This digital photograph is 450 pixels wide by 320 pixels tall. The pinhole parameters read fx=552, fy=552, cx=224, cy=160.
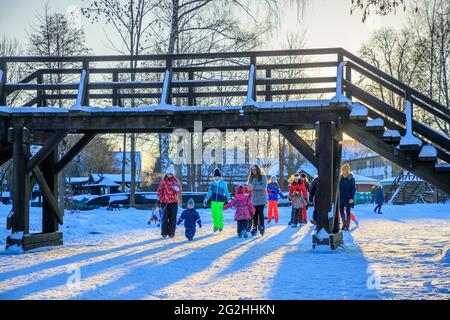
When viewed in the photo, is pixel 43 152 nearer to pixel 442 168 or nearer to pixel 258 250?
pixel 258 250

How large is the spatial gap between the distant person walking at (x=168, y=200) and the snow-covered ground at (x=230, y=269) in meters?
0.35

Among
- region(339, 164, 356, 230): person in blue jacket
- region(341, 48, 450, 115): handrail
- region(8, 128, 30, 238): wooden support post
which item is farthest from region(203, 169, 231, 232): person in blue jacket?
region(341, 48, 450, 115): handrail

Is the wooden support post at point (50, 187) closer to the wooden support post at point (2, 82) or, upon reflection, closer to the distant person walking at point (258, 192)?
the wooden support post at point (2, 82)

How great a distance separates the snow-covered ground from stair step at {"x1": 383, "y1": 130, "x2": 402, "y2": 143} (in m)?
1.95

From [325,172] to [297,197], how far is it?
611cm

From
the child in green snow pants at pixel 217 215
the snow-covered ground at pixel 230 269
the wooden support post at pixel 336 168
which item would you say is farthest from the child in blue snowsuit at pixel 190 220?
the wooden support post at pixel 336 168

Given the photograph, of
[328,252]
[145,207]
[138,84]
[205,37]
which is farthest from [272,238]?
[145,207]

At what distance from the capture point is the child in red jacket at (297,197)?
16.0 m

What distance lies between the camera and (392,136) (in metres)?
9.27

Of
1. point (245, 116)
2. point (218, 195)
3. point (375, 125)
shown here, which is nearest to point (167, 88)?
point (245, 116)

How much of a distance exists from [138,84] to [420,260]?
19.1 feet

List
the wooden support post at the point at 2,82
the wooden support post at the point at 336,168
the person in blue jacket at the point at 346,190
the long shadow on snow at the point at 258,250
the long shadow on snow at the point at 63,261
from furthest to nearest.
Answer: the person in blue jacket at the point at 346,190 < the wooden support post at the point at 2,82 < the wooden support post at the point at 336,168 < the long shadow on snow at the point at 258,250 < the long shadow on snow at the point at 63,261

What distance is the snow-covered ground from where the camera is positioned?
19.6 ft

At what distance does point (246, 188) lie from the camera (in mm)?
13148
